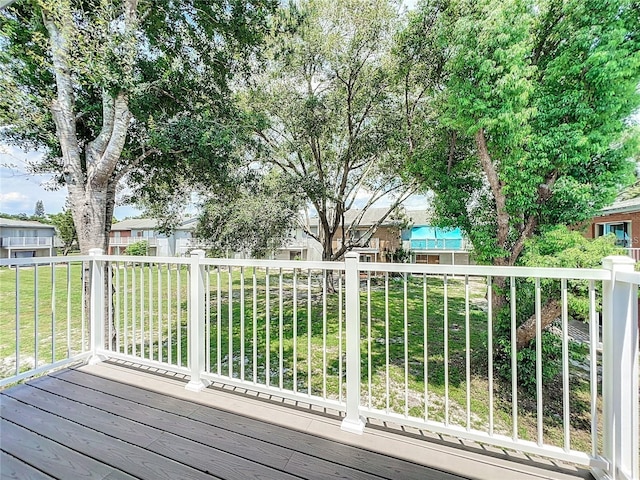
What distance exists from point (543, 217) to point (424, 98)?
351cm

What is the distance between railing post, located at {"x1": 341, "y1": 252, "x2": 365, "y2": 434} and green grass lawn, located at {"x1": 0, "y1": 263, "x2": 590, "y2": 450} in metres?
0.09

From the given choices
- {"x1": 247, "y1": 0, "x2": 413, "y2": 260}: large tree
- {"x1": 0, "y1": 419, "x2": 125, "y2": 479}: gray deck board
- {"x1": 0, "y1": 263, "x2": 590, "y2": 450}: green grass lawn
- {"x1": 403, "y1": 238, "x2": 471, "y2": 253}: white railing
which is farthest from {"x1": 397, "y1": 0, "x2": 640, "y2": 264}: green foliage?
{"x1": 403, "y1": 238, "x2": 471, "y2": 253}: white railing

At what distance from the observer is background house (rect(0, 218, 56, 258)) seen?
1773 centimetres

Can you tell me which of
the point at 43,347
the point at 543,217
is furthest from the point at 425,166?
the point at 43,347

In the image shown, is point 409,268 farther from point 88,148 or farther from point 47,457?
point 88,148

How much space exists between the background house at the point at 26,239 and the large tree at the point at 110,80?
17277mm

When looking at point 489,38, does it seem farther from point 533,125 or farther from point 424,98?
point 424,98

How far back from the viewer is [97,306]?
9.62 ft

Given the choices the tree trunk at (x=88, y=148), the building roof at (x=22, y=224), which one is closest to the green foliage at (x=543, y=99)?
the tree trunk at (x=88, y=148)

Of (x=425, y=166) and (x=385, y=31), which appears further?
(x=385, y=31)

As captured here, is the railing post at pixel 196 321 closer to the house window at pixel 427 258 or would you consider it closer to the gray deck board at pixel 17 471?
the gray deck board at pixel 17 471

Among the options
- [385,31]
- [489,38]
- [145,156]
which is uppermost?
[385,31]

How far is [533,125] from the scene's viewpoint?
15.1 ft

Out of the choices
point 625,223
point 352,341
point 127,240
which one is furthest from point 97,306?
point 127,240
